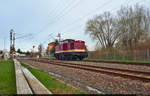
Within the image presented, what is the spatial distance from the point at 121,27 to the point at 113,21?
7430 mm

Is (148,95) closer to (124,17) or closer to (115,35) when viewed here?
(124,17)

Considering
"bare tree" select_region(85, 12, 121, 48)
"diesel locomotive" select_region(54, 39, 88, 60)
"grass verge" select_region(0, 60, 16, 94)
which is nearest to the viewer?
"grass verge" select_region(0, 60, 16, 94)

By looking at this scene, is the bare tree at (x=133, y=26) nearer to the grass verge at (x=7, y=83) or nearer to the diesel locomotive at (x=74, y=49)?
the diesel locomotive at (x=74, y=49)

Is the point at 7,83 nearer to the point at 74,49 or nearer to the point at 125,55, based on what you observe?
the point at 74,49

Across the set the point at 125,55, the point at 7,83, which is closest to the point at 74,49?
the point at 125,55

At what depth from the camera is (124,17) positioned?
43.0 m

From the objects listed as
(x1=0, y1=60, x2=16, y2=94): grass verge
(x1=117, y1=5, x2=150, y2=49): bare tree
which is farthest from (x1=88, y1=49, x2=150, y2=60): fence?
(x1=0, y1=60, x2=16, y2=94): grass verge

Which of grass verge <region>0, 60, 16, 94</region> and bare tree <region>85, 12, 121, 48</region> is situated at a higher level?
bare tree <region>85, 12, 121, 48</region>

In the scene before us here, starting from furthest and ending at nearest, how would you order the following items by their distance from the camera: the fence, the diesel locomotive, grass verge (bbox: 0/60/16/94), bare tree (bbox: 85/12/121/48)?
1. bare tree (bbox: 85/12/121/48)
2. the diesel locomotive
3. the fence
4. grass verge (bbox: 0/60/16/94)

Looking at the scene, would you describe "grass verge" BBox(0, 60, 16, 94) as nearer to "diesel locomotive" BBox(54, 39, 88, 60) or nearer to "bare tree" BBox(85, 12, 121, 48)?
"diesel locomotive" BBox(54, 39, 88, 60)

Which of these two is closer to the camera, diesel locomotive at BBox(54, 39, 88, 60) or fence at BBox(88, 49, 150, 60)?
fence at BBox(88, 49, 150, 60)

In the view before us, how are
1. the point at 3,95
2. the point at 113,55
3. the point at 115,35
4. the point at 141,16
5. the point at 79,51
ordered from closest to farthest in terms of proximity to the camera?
the point at 3,95
the point at 79,51
the point at 113,55
the point at 141,16
the point at 115,35

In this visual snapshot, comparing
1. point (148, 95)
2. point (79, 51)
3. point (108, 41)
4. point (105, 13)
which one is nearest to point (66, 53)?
point (79, 51)

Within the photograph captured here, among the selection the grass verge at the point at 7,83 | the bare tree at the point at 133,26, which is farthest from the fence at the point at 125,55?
the grass verge at the point at 7,83
